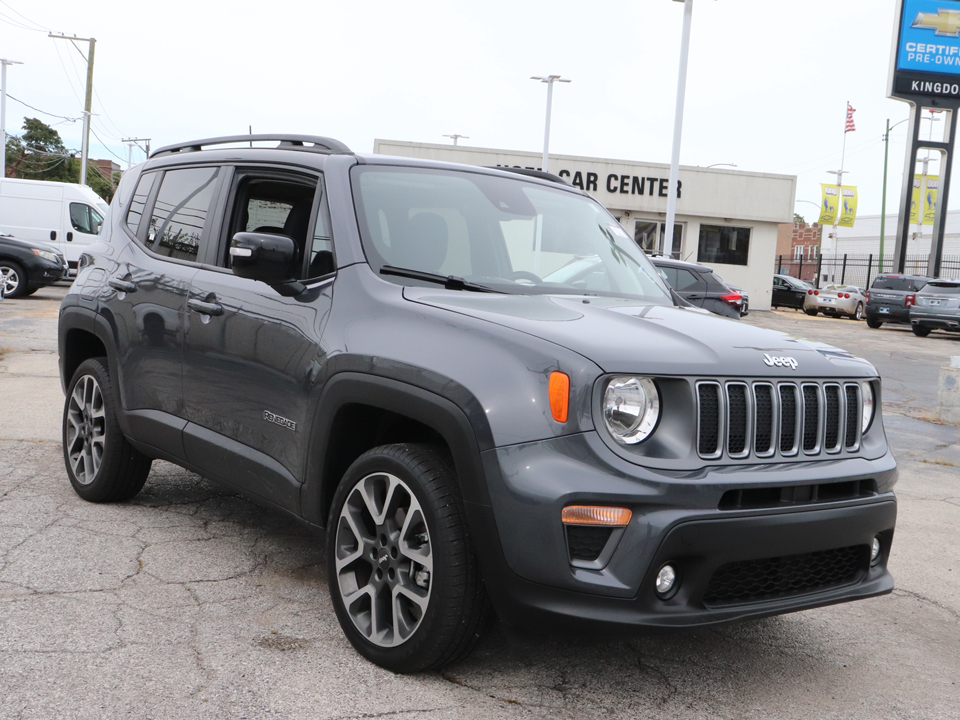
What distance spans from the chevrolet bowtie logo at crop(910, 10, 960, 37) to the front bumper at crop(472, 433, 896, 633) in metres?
38.4

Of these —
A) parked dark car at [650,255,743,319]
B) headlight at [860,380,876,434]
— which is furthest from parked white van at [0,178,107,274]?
headlight at [860,380,876,434]

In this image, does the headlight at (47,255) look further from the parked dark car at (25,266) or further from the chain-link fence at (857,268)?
the chain-link fence at (857,268)

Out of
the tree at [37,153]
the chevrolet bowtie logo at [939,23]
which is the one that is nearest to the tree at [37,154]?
the tree at [37,153]

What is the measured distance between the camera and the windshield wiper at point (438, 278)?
3.74 metres

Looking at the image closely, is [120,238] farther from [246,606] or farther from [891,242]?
[891,242]

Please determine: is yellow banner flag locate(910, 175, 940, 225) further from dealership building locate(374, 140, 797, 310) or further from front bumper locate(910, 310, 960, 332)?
front bumper locate(910, 310, 960, 332)

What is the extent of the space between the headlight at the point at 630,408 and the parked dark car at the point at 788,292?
3811 centimetres

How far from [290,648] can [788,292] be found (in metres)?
39.1

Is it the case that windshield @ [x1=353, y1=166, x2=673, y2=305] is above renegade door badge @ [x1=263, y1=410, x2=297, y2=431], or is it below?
above

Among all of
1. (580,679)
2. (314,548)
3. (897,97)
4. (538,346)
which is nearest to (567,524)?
(538,346)

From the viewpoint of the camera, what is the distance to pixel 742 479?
2.94 m

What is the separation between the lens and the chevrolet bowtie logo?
118ft

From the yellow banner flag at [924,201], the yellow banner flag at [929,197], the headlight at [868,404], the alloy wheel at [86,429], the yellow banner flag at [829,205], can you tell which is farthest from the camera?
the yellow banner flag at [829,205]

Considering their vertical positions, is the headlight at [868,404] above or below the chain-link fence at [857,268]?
below
